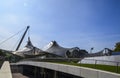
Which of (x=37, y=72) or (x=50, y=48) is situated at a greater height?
(x=50, y=48)

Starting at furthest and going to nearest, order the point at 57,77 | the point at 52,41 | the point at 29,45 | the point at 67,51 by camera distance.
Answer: the point at 29,45 < the point at 52,41 < the point at 67,51 < the point at 57,77

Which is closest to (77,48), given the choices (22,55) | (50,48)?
(50,48)

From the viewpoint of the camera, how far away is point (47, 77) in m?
33.7

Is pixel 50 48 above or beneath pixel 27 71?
above

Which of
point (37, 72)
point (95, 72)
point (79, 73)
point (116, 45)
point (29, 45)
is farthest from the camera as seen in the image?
point (29, 45)

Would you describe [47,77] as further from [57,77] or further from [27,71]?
[27,71]

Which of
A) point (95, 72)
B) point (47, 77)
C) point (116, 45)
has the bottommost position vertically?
point (47, 77)

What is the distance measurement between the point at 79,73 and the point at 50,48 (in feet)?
308

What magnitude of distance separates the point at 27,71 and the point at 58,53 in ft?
181

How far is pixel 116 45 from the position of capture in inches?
2958

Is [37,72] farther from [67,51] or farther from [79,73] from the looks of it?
[67,51]

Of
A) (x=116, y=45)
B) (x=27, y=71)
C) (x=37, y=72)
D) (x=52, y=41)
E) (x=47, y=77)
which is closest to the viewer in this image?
(x=47, y=77)

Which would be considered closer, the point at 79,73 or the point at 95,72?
the point at 95,72

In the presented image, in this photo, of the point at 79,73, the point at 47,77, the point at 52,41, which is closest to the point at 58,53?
the point at 52,41
